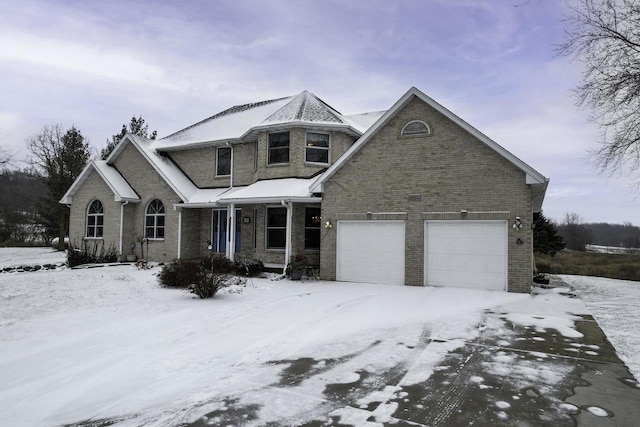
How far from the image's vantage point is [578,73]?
15789 mm

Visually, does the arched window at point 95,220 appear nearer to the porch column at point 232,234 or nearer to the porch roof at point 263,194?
the porch roof at point 263,194

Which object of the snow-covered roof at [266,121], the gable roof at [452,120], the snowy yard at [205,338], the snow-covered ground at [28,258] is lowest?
the snowy yard at [205,338]

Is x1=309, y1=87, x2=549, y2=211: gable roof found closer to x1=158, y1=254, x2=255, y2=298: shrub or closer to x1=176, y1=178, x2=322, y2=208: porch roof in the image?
x1=176, y1=178, x2=322, y2=208: porch roof

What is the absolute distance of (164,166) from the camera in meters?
19.9

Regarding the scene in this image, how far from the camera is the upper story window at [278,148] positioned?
17.2 meters

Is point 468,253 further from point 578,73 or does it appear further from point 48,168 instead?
point 48,168

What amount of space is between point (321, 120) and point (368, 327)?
11.0 meters

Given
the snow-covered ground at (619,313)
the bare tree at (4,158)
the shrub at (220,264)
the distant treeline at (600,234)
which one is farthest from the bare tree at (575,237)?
the bare tree at (4,158)

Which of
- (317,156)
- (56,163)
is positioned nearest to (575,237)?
(317,156)

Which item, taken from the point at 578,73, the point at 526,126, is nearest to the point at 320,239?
the point at 578,73

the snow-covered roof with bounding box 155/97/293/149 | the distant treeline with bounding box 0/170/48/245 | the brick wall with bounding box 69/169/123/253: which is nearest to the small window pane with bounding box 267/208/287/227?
the snow-covered roof with bounding box 155/97/293/149

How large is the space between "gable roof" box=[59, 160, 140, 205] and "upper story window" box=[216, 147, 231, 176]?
169 inches

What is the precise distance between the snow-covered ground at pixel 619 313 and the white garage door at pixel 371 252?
5664mm

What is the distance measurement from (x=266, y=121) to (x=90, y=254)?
35.0 ft
